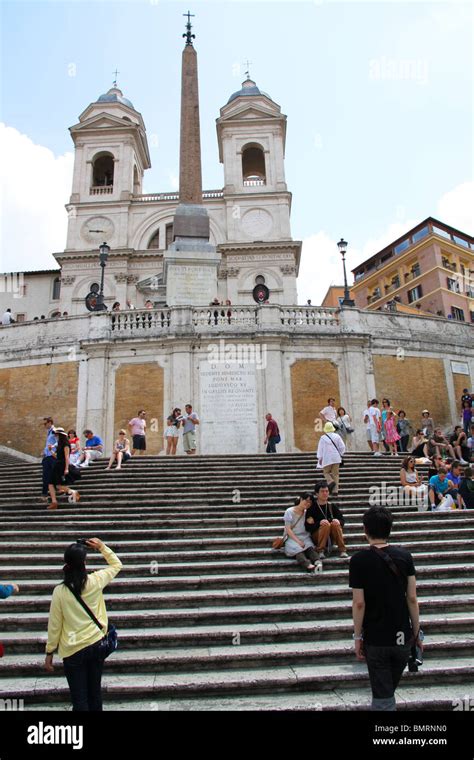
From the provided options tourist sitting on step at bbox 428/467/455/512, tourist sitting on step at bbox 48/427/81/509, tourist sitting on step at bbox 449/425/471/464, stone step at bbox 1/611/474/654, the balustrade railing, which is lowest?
stone step at bbox 1/611/474/654

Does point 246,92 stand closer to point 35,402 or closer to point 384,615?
point 35,402

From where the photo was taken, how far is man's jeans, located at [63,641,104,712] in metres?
3.95

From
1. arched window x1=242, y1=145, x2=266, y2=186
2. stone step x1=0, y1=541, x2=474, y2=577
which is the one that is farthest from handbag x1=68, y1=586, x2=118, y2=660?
arched window x1=242, y1=145, x2=266, y2=186

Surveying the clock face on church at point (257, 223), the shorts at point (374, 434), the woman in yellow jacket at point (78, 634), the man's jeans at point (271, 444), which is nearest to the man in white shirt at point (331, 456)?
the man's jeans at point (271, 444)

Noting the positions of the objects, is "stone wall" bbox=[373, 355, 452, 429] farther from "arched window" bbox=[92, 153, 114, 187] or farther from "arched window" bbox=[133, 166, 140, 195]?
"arched window" bbox=[92, 153, 114, 187]

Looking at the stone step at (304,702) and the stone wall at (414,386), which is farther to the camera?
the stone wall at (414,386)

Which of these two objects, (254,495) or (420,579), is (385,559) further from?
(254,495)

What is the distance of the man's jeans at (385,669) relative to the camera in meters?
3.61

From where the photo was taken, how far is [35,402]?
61.9 feet

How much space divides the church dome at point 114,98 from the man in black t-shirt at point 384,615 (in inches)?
1817

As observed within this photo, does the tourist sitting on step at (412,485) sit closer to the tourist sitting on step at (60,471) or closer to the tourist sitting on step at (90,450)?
the tourist sitting on step at (60,471)

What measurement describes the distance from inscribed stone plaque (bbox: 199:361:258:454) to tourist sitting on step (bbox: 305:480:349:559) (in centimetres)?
957

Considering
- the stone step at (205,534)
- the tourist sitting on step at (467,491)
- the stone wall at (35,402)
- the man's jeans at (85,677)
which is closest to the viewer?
the man's jeans at (85,677)

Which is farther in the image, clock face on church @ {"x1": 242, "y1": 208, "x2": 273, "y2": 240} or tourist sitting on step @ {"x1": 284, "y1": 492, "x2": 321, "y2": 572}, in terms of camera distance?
clock face on church @ {"x1": 242, "y1": 208, "x2": 273, "y2": 240}
